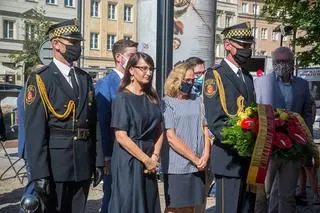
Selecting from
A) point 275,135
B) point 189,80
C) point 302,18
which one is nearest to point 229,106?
point 275,135

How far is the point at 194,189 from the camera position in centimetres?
568

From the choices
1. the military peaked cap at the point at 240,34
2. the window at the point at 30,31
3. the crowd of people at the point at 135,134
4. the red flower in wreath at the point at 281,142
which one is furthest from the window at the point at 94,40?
the red flower in wreath at the point at 281,142

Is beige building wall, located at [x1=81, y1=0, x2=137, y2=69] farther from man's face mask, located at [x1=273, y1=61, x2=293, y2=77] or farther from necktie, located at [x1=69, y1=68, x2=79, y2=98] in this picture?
necktie, located at [x1=69, y1=68, x2=79, y2=98]

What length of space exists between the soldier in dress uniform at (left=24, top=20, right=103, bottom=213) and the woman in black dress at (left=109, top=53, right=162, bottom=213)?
20 cm

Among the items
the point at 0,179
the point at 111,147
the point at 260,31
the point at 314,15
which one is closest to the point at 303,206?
the point at 111,147

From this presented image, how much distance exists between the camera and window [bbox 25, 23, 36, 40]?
45.8 metres

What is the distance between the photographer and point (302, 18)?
15.3m

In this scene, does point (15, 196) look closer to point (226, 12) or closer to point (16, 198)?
point (16, 198)

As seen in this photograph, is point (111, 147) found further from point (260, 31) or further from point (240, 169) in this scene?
point (260, 31)

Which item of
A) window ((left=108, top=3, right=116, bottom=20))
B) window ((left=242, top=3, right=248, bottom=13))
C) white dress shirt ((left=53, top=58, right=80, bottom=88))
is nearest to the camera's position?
white dress shirt ((left=53, top=58, right=80, bottom=88))

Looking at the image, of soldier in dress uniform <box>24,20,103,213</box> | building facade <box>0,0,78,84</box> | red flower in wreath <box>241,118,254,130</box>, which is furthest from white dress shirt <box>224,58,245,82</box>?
building facade <box>0,0,78,84</box>

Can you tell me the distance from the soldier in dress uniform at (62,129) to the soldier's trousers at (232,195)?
105 centimetres

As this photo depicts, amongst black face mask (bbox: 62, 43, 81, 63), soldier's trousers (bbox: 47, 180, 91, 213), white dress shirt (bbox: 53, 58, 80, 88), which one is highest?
black face mask (bbox: 62, 43, 81, 63)

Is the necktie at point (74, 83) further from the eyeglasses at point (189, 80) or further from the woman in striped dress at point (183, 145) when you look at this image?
the eyeglasses at point (189, 80)
